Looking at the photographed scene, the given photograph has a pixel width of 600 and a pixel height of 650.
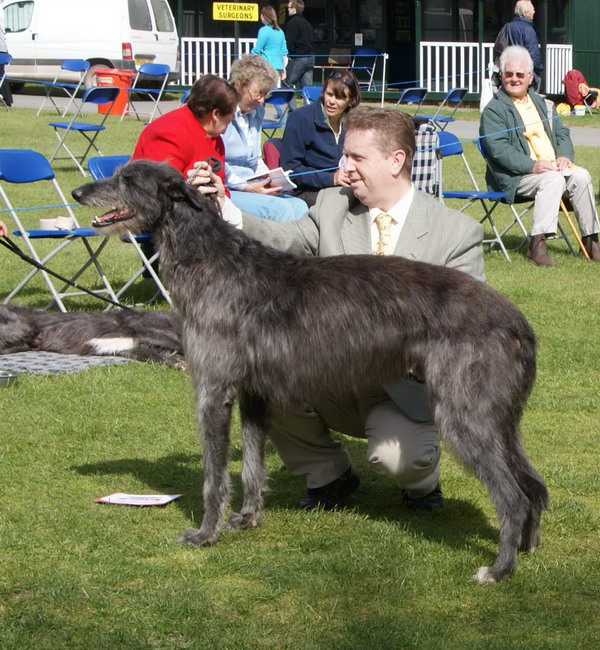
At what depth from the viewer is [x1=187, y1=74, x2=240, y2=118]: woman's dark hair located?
7.85 metres

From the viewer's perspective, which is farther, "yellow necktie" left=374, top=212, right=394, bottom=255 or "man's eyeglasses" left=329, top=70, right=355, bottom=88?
"man's eyeglasses" left=329, top=70, right=355, bottom=88

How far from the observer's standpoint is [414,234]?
14.5 ft

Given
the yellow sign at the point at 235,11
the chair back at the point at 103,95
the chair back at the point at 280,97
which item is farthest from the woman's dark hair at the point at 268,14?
the chair back at the point at 103,95

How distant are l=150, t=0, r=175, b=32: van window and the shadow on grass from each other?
809 inches

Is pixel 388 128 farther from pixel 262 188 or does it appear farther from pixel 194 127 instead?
pixel 262 188

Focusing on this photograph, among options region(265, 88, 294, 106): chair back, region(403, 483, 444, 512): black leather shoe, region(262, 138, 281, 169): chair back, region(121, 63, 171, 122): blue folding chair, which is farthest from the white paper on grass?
region(121, 63, 171, 122): blue folding chair

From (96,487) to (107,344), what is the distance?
241cm

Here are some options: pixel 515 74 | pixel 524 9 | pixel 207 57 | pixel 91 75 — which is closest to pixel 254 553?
pixel 515 74

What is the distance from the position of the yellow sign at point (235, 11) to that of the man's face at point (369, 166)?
16140mm

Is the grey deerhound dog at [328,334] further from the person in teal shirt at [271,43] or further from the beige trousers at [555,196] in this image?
the person in teal shirt at [271,43]

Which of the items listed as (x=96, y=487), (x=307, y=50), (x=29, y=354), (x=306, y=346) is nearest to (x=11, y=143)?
(x=307, y=50)

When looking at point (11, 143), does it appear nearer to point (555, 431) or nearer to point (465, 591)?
point (555, 431)

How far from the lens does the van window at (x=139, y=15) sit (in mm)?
23828

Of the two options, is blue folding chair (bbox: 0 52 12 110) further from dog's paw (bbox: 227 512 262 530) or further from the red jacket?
dog's paw (bbox: 227 512 262 530)
